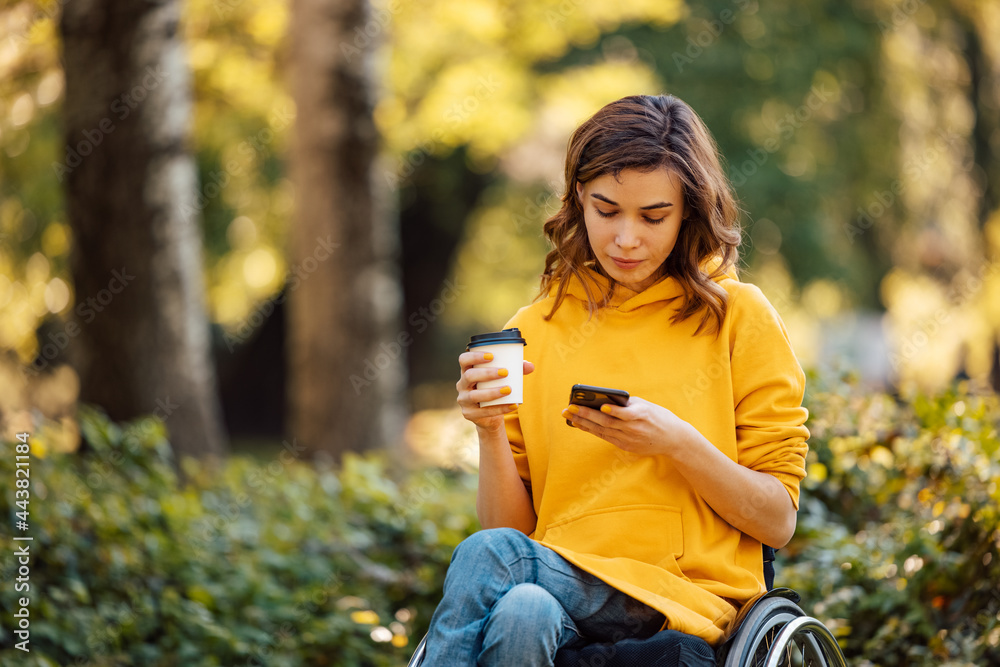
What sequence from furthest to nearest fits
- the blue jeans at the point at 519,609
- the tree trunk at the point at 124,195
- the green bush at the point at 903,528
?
the tree trunk at the point at 124,195 → the green bush at the point at 903,528 → the blue jeans at the point at 519,609

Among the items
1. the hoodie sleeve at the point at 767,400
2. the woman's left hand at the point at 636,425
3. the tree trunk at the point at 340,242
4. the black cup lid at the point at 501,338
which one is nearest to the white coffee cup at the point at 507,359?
the black cup lid at the point at 501,338

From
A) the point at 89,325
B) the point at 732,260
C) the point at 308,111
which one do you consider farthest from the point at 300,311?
the point at 732,260

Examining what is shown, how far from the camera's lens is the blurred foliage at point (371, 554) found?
2.82m

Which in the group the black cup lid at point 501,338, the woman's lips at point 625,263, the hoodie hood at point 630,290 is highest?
the woman's lips at point 625,263

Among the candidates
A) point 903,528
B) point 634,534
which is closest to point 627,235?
point 634,534

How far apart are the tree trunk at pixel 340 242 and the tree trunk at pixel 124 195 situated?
1.33 m

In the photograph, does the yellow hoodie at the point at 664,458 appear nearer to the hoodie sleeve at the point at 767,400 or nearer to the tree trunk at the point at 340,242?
the hoodie sleeve at the point at 767,400

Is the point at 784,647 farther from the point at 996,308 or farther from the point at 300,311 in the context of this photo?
the point at 996,308

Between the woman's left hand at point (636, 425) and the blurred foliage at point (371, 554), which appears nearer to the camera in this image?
the woman's left hand at point (636, 425)

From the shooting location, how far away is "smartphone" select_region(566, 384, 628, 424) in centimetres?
178

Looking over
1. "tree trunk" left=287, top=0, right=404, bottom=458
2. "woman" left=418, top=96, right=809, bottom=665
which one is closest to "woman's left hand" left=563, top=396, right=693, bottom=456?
"woman" left=418, top=96, right=809, bottom=665

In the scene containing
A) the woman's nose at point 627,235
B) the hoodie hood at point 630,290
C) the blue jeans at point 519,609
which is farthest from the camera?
the hoodie hood at point 630,290

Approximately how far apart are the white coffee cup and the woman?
0.02 metres

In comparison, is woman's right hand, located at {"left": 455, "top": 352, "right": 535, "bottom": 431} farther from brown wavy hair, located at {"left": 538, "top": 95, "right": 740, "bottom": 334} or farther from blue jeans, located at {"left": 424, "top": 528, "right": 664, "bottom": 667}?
brown wavy hair, located at {"left": 538, "top": 95, "right": 740, "bottom": 334}
